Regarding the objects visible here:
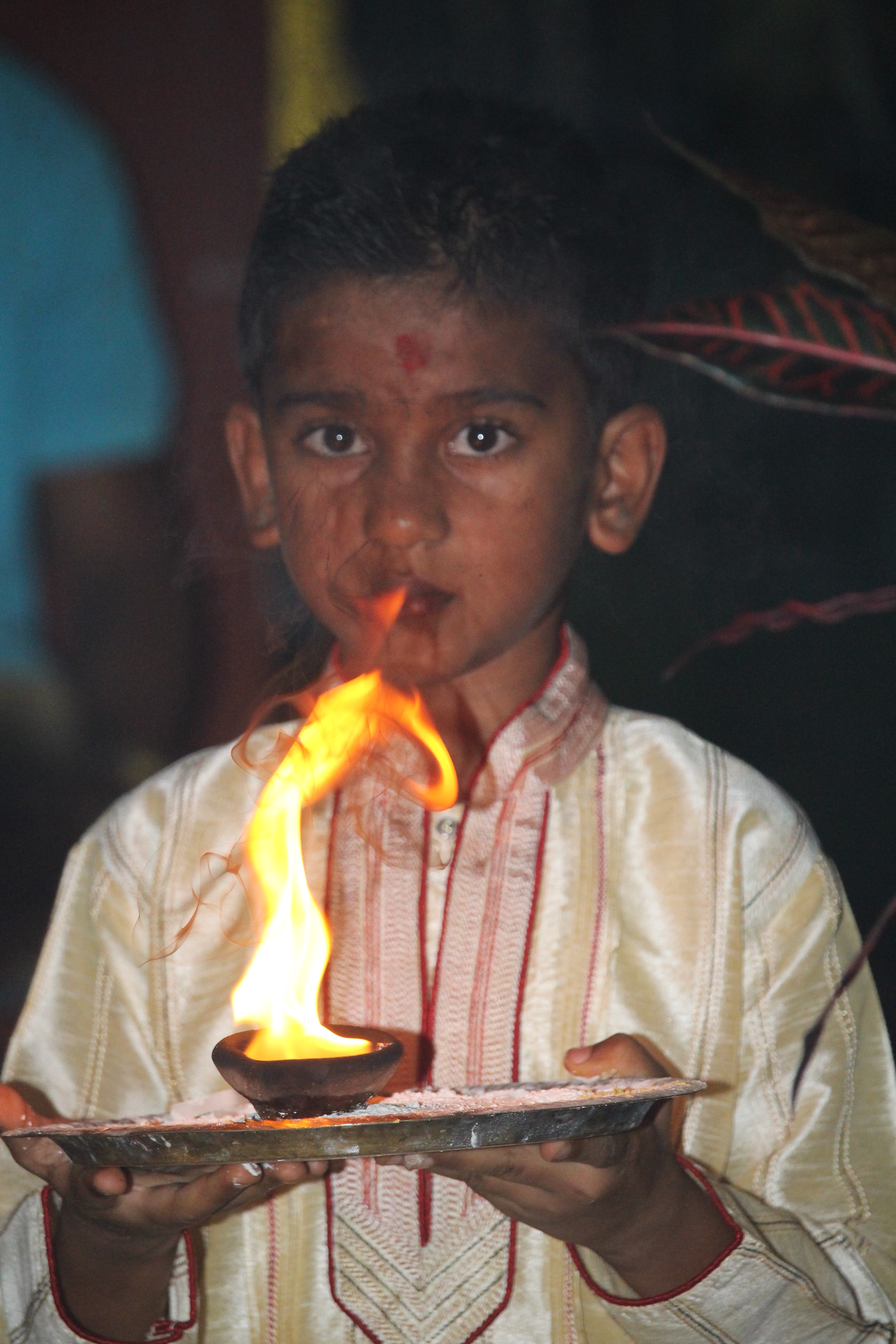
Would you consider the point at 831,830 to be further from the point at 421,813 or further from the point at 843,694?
the point at 421,813

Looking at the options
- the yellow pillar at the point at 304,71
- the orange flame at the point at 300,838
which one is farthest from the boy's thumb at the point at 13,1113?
the yellow pillar at the point at 304,71

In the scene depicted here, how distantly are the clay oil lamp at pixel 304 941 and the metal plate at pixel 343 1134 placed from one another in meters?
0.03

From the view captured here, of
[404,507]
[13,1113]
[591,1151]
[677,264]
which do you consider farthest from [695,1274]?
[677,264]

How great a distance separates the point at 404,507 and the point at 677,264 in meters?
0.44

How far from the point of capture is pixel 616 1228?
1.19 metres

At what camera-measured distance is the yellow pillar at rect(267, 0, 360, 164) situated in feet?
4.71

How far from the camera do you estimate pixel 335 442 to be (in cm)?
138

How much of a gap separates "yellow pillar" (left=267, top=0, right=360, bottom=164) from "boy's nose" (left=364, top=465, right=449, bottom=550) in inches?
16.7

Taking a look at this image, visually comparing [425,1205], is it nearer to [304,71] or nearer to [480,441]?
[480,441]

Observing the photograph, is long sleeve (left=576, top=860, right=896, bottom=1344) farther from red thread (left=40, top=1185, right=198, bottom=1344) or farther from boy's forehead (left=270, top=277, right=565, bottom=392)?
boy's forehead (left=270, top=277, right=565, bottom=392)

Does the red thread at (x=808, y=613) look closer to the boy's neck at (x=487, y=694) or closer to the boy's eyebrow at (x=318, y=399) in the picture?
the boy's neck at (x=487, y=694)

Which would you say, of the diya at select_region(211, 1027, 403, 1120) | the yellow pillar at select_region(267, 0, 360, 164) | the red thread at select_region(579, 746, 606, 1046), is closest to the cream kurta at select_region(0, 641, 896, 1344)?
the red thread at select_region(579, 746, 606, 1046)

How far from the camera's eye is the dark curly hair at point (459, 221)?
1.36 meters

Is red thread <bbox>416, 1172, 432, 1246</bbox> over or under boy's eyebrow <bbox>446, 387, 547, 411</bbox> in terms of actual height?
under
